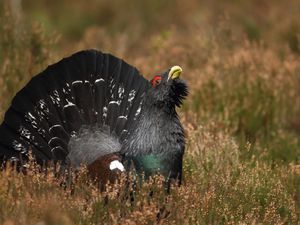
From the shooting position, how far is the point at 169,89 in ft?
19.1

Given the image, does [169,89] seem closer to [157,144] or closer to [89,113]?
[157,144]

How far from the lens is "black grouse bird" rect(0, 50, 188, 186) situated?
588 cm

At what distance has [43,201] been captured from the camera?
494 centimetres

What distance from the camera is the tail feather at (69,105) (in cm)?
637

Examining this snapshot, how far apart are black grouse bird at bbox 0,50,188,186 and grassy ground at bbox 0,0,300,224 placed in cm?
56

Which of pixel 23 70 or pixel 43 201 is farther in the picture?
pixel 23 70

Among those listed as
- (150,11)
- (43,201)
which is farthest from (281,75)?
(150,11)

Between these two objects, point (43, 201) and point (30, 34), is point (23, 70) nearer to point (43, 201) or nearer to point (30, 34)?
point (30, 34)

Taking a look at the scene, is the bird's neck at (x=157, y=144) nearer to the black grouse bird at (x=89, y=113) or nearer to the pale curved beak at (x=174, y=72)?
the black grouse bird at (x=89, y=113)

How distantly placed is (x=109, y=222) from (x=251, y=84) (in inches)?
152

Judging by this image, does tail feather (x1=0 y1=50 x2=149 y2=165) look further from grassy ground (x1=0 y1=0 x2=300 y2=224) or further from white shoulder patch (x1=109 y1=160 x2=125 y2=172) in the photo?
grassy ground (x1=0 y1=0 x2=300 y2=224)

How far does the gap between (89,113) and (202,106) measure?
2.21 meters

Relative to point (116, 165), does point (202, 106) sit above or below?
above

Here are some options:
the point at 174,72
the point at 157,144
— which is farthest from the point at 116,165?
the point at 174,72
